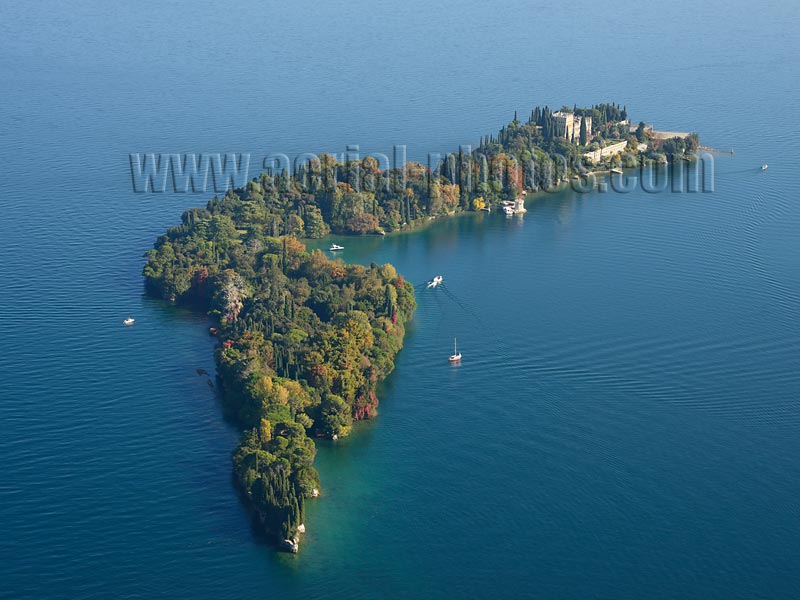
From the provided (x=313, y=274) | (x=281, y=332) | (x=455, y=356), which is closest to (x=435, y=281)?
(x=313, y=274)

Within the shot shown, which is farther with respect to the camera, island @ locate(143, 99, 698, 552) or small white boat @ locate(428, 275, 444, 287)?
small white boat @ locate(428, 275, 444, 287)

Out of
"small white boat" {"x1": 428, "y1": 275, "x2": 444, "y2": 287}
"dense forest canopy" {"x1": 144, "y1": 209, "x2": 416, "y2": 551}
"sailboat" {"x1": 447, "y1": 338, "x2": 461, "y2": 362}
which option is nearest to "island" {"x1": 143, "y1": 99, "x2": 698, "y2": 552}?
"dense forest canopy" {"x1": 144, "y1": 209, "x2": 416, "y2": 551}

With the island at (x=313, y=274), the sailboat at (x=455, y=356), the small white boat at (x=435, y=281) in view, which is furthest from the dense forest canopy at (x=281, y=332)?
the small white boat at (x=435, y=281)

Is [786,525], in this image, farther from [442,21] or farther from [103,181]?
[442,21]

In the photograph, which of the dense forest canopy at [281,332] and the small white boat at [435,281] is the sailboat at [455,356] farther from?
the small white boat at [435,281]

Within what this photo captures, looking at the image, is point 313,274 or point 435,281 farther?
point 435,281

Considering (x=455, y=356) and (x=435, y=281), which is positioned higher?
(x=435, y=281)

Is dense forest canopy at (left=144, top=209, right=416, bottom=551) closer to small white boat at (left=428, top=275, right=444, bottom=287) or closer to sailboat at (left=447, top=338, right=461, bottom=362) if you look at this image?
sailboat at (left=447, top=338, right=461, bottom=362)

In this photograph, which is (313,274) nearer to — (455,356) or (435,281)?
(435,281)
